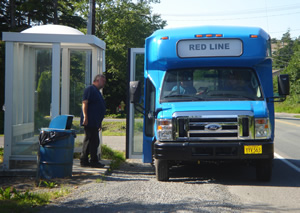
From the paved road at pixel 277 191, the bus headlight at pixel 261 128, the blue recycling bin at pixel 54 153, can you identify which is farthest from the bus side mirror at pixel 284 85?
the blue recycling bin at pixel 54 153

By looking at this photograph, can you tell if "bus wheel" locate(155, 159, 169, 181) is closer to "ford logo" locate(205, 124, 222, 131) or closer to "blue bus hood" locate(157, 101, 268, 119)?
"blue bus hood" locate(157, 101, 268, 119)

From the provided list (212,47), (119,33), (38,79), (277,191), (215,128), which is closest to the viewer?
(277,191)

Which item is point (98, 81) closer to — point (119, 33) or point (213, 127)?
point (213, 127)

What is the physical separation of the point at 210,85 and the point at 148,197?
265 centimetres

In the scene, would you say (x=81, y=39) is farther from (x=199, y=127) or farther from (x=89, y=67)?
(x=199, y=127)

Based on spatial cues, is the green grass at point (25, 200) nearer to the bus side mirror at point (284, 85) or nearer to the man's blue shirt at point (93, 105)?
the man's blue shirt at point (93, 105)

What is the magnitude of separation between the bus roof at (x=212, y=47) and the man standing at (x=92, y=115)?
1.49m

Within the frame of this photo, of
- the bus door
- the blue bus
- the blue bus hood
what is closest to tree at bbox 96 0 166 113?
the bus door

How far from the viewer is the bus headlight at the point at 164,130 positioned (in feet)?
25.6

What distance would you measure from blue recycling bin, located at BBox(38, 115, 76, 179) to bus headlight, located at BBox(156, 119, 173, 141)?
5.37 ft

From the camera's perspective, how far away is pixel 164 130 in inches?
309

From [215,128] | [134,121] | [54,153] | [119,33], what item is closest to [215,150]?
[215,128]

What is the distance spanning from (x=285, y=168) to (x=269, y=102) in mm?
2242

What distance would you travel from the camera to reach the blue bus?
7734mm
